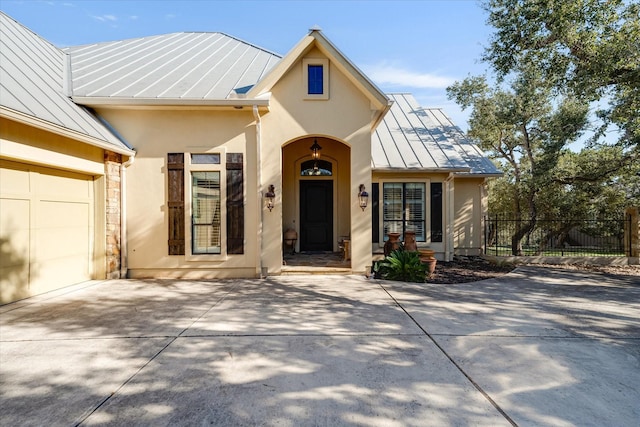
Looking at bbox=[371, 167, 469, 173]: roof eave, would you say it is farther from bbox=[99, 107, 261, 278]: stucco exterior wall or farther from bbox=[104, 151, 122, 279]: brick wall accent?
bbox=[104, 151, 122, 279]: brick wall accent

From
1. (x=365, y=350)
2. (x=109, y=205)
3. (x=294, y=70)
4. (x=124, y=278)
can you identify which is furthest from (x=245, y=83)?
(x=365, y=350)

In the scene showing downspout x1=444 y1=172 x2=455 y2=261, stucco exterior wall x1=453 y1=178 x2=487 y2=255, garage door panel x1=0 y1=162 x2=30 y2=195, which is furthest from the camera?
stucco exterior wall x1=453 y1=178 x2=487 y2=255

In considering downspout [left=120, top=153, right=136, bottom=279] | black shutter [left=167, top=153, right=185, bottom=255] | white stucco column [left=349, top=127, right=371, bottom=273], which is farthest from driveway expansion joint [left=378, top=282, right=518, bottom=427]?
downspout [left=120, top=153, right=136, bottom=279]

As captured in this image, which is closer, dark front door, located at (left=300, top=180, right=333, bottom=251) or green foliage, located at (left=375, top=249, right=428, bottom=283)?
green foliage, located at (left=375, top=249, right=428, bottom=283)

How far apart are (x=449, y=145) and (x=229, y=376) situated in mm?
10220

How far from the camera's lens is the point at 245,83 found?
8.17 m

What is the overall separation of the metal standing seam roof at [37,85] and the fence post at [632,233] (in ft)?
45.7

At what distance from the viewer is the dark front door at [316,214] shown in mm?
10750

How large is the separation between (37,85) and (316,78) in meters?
5.59

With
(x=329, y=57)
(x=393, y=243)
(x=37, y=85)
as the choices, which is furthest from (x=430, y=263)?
(x=37, y=85)

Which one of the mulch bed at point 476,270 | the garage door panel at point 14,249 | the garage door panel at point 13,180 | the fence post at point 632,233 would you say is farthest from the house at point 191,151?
the fence post at point 632,233

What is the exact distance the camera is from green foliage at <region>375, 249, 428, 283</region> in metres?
7.44

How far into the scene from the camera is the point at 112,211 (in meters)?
7.16

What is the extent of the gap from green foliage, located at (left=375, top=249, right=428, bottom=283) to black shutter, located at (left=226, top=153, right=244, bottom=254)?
3.36 m
